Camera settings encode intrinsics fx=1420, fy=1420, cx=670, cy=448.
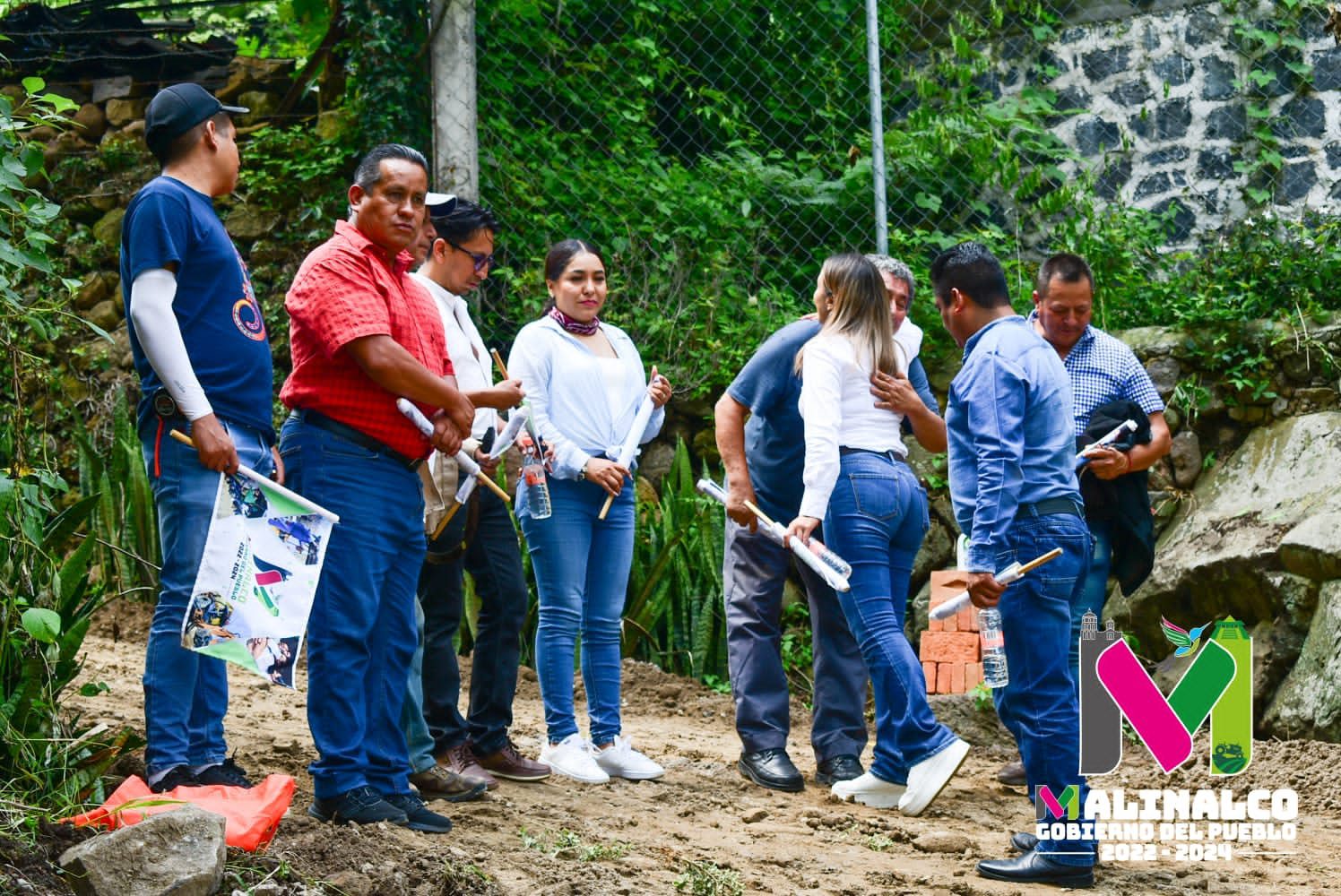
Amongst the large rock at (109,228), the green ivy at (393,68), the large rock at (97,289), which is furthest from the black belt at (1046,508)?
the large rock at (109,228)

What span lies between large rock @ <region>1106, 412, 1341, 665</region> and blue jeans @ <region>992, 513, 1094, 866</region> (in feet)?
8.24

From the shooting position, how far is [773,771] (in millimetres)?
4633

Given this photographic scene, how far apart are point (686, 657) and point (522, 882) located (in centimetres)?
345

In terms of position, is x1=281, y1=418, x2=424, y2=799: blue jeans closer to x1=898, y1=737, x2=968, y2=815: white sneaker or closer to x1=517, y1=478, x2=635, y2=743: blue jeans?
x1=517, y1=478, x2=635, y2=743: blue jeans

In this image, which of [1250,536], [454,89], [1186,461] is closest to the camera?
[1250,536]

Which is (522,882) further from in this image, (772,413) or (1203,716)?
(1203,716)

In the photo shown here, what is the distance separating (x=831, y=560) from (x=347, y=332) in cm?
167

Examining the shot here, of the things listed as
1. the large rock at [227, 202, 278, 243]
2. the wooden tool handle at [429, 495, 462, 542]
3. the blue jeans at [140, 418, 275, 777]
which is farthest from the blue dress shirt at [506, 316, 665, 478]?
the large rock at [227, 202, 278, 243]

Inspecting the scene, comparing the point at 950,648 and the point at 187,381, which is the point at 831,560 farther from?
the point at 950,648

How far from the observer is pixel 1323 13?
7.33m

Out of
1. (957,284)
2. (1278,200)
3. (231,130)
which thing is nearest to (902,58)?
(1278,200)

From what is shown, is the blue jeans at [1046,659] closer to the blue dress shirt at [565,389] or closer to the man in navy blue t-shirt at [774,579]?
the man in navy blue t-shirt at [774,579]

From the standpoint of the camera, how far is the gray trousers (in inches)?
188

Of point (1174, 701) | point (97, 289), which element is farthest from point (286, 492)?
point (97, 289)
